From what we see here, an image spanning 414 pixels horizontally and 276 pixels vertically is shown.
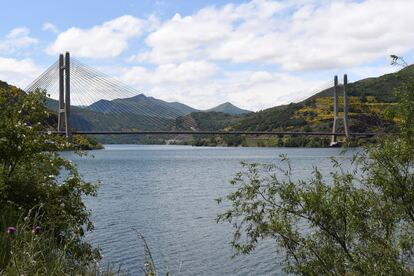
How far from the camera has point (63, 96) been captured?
74.1 m

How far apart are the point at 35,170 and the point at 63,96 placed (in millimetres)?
67845

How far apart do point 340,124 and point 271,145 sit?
21.6 meters

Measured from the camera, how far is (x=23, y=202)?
8.25 meters

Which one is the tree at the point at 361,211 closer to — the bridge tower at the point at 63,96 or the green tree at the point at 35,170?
the green tree at the point at 35,170

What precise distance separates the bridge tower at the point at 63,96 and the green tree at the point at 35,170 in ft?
184

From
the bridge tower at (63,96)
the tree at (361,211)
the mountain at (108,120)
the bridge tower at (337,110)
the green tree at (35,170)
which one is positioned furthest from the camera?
the mountain at (108,120)

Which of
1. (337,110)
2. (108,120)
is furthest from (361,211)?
(108,120)

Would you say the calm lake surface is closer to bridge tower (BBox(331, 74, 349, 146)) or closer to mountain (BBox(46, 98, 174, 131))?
bridge tower (BBox(331, 74, 349, 146))

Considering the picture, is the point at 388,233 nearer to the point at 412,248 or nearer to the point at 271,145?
the point at 412,248

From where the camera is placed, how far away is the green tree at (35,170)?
26.3 feet

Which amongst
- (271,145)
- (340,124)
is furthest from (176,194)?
(271,145)

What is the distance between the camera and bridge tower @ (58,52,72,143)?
6737 centimetres

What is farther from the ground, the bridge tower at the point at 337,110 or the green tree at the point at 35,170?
the bridge tower at the point at 337,110

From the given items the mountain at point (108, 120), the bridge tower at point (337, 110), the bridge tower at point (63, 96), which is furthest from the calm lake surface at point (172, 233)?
the mountain at point (108, 120)
